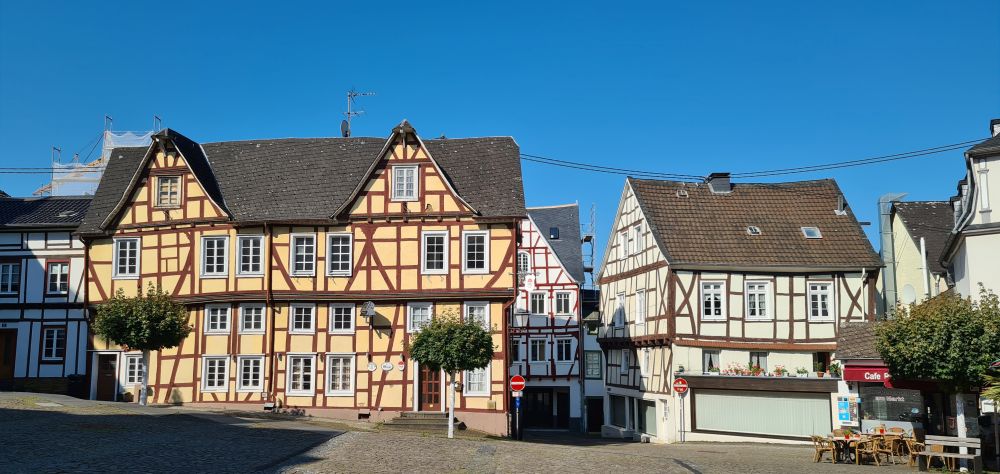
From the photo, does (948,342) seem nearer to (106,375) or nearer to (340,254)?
(340,254)

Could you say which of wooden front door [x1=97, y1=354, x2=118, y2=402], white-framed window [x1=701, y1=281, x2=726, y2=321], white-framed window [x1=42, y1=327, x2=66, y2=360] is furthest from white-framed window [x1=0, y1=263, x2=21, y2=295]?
white-framed window [x1=701, y1=281, x2=726, y2=321]

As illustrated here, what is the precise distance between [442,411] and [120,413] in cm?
1065

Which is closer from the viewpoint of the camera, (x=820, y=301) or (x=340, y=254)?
(x=340, y=254)

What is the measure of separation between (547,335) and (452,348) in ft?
87.6

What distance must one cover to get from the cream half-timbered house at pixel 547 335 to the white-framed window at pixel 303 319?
2187cm

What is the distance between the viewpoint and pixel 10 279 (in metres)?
38.6

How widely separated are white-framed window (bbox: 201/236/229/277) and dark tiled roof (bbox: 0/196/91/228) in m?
7.40

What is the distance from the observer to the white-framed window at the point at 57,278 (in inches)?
1512

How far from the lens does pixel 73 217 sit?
3941 centimetres

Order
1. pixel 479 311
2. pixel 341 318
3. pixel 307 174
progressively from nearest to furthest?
pixel 479 311, pixel 341 318, pixel 307 174

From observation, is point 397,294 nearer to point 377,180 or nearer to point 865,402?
point 377,180

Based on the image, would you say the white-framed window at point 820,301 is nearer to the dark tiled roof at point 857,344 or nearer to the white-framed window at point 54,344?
the dark tiled roof at point 857,344

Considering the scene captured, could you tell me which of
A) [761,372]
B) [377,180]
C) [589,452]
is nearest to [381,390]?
[377,180]

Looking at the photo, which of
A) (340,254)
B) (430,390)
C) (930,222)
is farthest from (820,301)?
(340,254)
